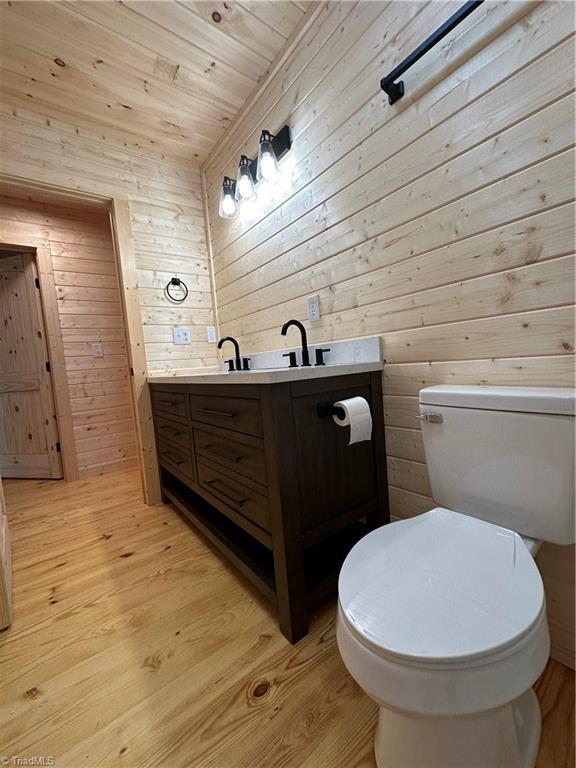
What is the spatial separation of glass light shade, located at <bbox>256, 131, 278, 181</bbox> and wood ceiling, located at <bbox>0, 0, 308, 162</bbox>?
1.29 feet

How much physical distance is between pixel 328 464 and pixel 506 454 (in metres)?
0.53

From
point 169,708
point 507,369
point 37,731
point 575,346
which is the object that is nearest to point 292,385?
point 507,369

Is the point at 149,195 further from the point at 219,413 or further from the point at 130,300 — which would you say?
the point at 219,413

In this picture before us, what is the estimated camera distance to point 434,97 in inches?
40.9

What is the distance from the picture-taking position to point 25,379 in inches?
119

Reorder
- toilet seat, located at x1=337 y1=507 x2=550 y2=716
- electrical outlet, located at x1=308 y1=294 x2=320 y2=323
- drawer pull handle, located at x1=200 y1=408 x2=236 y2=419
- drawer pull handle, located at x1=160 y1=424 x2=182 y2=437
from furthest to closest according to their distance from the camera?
drawer pull handle, located at x1=160 y1=424 x2=182 y2=437 < electrical outlet, located at x1=308 y1=294 x2=320 y2=323 < drawer pull handle, located at x1=200 y1=408 x2=236 y2=419 < toilet seat, located at x1=337 y1=507 x2=550 y2=716

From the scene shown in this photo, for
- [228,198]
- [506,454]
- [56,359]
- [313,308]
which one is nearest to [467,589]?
[506,454]

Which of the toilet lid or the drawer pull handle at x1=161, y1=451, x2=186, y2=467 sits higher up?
the toilet lid

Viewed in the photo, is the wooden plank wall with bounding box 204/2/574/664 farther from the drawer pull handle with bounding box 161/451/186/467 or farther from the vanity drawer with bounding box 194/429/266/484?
the drawer pull handle with bounding box 161/451/186/467

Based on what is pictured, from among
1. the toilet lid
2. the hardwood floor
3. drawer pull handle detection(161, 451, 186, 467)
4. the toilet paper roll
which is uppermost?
the toilet paper roll

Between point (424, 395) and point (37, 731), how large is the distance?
1396 millimetres

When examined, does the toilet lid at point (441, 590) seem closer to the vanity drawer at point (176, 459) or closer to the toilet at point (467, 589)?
the toilet at point (467, 589)

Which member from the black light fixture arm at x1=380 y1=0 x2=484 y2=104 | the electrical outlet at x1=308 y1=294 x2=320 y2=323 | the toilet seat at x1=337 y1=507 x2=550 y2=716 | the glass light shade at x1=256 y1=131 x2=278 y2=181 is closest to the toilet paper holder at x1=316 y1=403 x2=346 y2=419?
the toilet seat at x1=337 y1=507 x2=550 y2=716

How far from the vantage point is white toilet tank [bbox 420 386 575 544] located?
2.48ft
